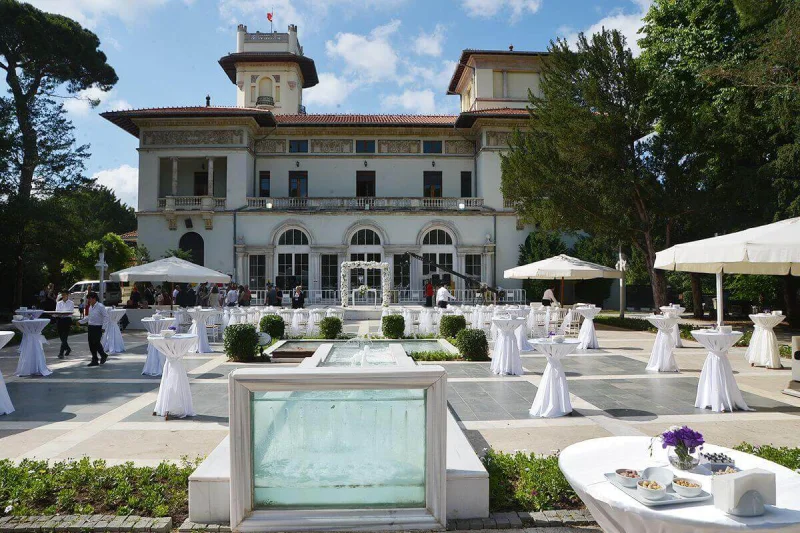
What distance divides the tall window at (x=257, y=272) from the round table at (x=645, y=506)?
93.7 ft

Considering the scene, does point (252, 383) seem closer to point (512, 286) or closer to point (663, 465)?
point (663, 465)

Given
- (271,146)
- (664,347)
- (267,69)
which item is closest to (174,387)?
(664,347)

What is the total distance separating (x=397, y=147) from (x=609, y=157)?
50.1ft

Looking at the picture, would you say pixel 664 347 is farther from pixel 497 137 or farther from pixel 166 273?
pixel 497 137

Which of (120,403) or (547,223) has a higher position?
(547,223)

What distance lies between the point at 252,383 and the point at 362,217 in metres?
27.3

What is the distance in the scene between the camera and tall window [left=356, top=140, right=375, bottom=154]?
3312 cm

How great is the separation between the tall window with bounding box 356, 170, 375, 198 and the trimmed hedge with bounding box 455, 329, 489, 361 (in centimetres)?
2182

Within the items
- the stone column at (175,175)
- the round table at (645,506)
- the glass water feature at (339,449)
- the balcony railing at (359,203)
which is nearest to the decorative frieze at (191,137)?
the stone column at (175,175)

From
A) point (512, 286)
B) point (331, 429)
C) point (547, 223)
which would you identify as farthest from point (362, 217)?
point (331, 429)

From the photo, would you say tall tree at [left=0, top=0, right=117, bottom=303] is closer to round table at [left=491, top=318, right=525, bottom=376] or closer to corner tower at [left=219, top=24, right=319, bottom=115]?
corner tower at [left=219, top=24, right=319, bottom=115]

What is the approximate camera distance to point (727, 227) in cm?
→ 1961

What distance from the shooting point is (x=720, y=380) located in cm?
791

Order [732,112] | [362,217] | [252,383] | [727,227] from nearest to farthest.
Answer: [252,383]
[732,112]
[727,227]
[362,217]
